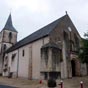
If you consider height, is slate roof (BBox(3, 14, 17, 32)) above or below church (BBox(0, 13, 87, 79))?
above

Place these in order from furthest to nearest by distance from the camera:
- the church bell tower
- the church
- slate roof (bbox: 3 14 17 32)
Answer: slate roof (bbox: 3 14 17 32)
the church bell tower
the church

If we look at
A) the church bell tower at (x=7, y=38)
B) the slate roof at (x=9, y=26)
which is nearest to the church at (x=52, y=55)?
the church bell tower at (x=7, y=38)

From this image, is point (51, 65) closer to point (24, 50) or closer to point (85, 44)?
point (85, 44)

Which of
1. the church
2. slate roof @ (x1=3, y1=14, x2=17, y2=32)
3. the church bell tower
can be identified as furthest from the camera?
slate roof @ (x1=3, y1=14, x2=17, y2=32)

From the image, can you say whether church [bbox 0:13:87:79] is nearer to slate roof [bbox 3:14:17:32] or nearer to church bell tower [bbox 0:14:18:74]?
church bell tower [bbox 0:14:18:74]

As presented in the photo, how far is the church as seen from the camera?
2233cm

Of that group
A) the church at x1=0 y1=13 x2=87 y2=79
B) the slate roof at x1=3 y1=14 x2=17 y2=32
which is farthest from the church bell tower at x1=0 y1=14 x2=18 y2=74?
the church at x1=0 y1=13 x2=87 y2=79

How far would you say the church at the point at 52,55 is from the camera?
2233 centimetres

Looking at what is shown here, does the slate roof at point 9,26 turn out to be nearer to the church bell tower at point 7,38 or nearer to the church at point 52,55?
the church bell tower at point 7,38

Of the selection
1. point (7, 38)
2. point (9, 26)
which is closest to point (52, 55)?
point (7, 38)

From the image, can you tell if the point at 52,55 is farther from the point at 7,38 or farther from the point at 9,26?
the point at 9,26

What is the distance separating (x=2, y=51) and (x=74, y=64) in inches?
816

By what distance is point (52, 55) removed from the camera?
22375 mm

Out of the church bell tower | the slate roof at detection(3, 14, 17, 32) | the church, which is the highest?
the slate roof at detection(3, 14, 17, 32)
